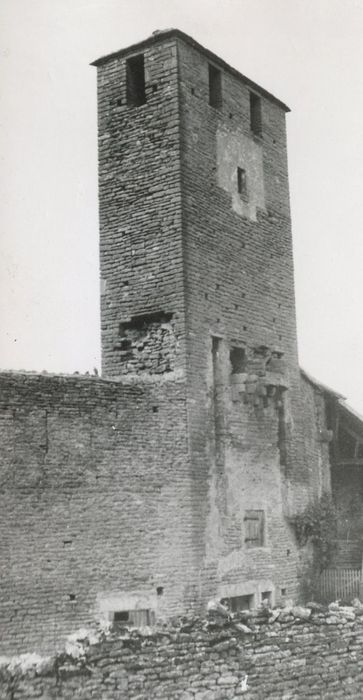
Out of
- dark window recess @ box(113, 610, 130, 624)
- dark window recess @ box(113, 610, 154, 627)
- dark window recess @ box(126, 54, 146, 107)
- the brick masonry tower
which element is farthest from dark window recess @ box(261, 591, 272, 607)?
dark window recess @ box(126, 54, 146, 107)

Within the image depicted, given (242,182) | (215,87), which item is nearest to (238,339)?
(242,182)

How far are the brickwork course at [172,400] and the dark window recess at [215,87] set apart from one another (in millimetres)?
35

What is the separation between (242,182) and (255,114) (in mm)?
1907

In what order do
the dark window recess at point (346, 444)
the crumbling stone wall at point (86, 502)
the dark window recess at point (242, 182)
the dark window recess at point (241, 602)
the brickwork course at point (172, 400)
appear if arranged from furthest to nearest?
the dark window recess at point (346, 444) → the dark window recess at point (242, 182) → the dark window recess at point (241, 602) → the brickwork course at point (172, 400) → the crumbling stone wall at point (86, 502)

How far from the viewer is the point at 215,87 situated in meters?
16.4

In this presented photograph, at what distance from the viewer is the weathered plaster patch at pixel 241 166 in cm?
1602

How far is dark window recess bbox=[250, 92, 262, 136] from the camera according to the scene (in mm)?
17375

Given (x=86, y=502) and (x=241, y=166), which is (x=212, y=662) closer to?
(x=86, y=502)

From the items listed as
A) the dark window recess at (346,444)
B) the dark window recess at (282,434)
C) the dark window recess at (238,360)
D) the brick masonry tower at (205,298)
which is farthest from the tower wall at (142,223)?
the dark window recess at (346,444)

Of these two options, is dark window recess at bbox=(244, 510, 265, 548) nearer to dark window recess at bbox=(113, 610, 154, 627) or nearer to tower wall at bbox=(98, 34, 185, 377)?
dark window recess at bbox=(113, 610, 154, 627)

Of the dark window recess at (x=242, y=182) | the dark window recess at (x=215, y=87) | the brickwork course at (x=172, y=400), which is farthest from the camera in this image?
the dark window recess at (x=242, y=182)

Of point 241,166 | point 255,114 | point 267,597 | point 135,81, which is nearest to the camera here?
point 267,597

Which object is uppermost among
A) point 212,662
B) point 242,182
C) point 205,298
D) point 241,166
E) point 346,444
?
point 241,166

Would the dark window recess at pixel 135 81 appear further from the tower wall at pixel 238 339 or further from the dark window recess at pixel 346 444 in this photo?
the dark window recess at pixel 346 444
